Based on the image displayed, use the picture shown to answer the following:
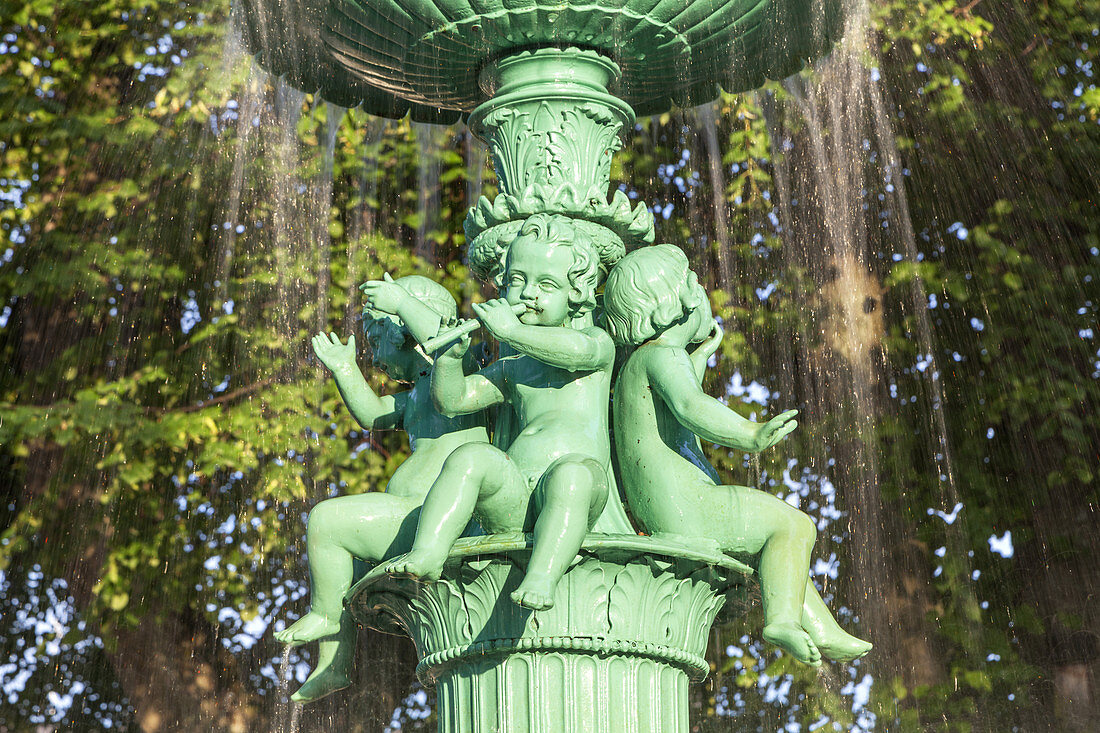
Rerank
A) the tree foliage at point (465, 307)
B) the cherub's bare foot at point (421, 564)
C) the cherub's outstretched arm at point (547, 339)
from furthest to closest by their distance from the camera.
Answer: the tree foliage at point (465, 307)
the cherub's outstretched arm at point (547, 339)
the cherub's bare foot at point (421, 564)

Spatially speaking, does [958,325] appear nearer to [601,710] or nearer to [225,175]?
[225,175]

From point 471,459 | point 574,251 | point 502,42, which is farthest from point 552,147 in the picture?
point 471,459

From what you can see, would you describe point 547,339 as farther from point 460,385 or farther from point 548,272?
point 460,385

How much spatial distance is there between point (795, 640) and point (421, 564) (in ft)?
3.69

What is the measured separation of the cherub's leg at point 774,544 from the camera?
447cm

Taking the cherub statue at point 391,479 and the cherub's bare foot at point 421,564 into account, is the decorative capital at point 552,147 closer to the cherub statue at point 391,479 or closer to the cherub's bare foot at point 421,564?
the cherub statue at point 391,479

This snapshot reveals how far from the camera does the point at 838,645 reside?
14.9 feet

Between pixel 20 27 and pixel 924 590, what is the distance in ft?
21.9

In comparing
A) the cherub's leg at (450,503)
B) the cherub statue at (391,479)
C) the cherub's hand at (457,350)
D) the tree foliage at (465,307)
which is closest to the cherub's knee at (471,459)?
the cherub's leg at (450,503)

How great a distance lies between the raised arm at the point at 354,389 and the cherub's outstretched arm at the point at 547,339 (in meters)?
0.74

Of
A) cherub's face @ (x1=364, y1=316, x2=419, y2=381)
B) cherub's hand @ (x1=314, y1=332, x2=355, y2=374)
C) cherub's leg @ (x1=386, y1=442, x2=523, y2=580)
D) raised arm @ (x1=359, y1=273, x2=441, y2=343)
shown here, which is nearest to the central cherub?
cherub's leg @ (x1=386, y1=442, x2=523, y2=580)

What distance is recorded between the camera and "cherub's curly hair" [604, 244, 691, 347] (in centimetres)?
469

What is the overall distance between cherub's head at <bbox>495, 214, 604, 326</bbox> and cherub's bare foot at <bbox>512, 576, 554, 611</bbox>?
3.04ft

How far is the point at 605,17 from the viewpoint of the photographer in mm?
5074
